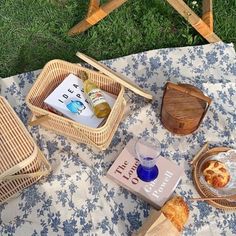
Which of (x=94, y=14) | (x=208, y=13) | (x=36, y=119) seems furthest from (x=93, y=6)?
(x=36, y=119)

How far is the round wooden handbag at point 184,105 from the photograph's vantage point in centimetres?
183

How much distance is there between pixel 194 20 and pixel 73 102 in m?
0.80

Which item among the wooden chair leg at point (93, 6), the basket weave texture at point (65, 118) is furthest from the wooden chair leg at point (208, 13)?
the basket weave texture at point (65, 118)

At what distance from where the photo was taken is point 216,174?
1801mm

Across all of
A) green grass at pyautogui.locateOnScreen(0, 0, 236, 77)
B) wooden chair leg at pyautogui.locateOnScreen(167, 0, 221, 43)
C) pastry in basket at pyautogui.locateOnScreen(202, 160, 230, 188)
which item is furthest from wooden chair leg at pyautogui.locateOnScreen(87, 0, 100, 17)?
pastry in basket at pyautogui.locateOnScreen(202, 160, 230, 188)

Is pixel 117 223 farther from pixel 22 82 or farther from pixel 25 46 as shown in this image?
pixel 25 46

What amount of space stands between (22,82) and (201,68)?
0.93 metres

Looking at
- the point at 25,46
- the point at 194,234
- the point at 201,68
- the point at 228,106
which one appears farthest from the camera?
the point at 25,46

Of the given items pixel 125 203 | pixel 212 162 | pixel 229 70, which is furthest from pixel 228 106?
pixel 125 203

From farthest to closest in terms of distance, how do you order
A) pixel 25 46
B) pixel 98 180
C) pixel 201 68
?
pixel 25 46 → pixel 201 68 → pixel 98 180

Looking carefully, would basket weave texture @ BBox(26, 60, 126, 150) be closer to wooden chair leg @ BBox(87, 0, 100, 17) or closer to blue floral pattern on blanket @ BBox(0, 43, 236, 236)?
blue floral pattern on blanket @ BBox(0, 43, 236, 236)

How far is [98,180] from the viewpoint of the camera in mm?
1879

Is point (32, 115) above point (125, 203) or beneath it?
above

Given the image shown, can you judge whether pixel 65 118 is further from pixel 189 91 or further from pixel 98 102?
pixel 189 91
